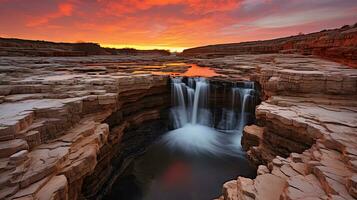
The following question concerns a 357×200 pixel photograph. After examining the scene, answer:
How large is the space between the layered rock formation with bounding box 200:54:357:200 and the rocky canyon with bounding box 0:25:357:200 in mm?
27

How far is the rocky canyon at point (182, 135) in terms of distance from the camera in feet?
12.3

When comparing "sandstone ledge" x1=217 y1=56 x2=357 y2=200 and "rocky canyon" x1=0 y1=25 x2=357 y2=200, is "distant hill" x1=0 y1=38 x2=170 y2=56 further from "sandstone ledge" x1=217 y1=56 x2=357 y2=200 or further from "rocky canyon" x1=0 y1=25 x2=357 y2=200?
"sandstone ledge" x1=217 y1=56 x2=357 y2=200

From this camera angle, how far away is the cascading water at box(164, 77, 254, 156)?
9413 millimetres

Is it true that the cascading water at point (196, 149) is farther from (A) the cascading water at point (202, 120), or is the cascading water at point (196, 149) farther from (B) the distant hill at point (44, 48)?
(B) the distant hill at point (44, 48)

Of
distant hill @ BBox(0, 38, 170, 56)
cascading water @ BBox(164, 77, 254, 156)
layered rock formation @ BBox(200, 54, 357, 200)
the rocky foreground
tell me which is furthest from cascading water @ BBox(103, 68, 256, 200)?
distant hill @ BBox(0, 38, 170, 56)

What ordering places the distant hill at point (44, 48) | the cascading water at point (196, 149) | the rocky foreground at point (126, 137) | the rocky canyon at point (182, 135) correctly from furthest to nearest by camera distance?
the distant hill at point (44, 48) → the cascading water at point (196, 149) → the rocky canyon at point (182, 135) → the rocky foreground at point (126, 137)

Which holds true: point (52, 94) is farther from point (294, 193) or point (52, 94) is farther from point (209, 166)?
point (294, 193)

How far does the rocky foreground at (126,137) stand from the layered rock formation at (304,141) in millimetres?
17

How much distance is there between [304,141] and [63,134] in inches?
241

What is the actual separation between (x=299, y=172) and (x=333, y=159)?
Answer: 0.65 meters

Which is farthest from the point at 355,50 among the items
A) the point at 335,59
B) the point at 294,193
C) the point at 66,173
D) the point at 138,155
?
the point at 66,173

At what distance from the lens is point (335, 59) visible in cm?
1295

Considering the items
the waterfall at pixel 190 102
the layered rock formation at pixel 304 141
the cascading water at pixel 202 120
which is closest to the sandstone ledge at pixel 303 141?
the layered rock formation at pixel 304 141

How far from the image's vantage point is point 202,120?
11.2m
